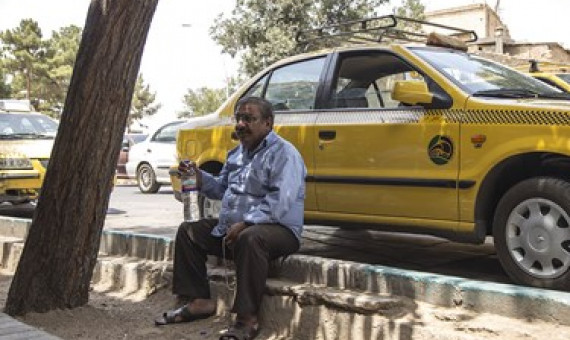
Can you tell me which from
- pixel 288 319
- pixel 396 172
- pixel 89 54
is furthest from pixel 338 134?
pixel 89 54

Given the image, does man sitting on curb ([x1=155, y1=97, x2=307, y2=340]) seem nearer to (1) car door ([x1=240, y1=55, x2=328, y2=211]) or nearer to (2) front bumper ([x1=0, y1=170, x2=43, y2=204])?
(1) car door ([x1=240, y1=55, x2=328, y2=211])

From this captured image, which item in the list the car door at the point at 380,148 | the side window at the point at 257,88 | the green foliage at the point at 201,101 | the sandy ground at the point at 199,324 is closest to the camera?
the sandy ground at the point at 199,324

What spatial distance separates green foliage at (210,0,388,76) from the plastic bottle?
1689cm

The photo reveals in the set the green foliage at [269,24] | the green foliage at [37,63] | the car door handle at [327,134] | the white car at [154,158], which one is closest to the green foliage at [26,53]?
the green foliage at [37,63]

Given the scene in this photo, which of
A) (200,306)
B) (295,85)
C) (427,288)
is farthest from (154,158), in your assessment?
(427,288)

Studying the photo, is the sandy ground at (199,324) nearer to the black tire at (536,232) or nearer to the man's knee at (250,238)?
the man's knee at (250,238)

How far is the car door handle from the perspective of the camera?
4.94 meters

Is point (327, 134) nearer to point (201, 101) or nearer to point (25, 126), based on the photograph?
point (25, 126)

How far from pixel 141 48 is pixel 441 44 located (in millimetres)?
2457

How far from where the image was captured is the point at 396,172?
4.54 metres

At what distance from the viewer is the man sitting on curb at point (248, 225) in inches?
156

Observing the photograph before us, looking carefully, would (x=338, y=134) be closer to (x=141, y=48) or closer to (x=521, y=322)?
(x=141, y=48)

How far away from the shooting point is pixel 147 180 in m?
15.0

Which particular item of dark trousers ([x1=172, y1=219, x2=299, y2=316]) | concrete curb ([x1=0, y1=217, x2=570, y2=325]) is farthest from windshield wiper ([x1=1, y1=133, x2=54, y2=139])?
dark trousers ([x1=172, y1=219, x2=299, y2=316])
